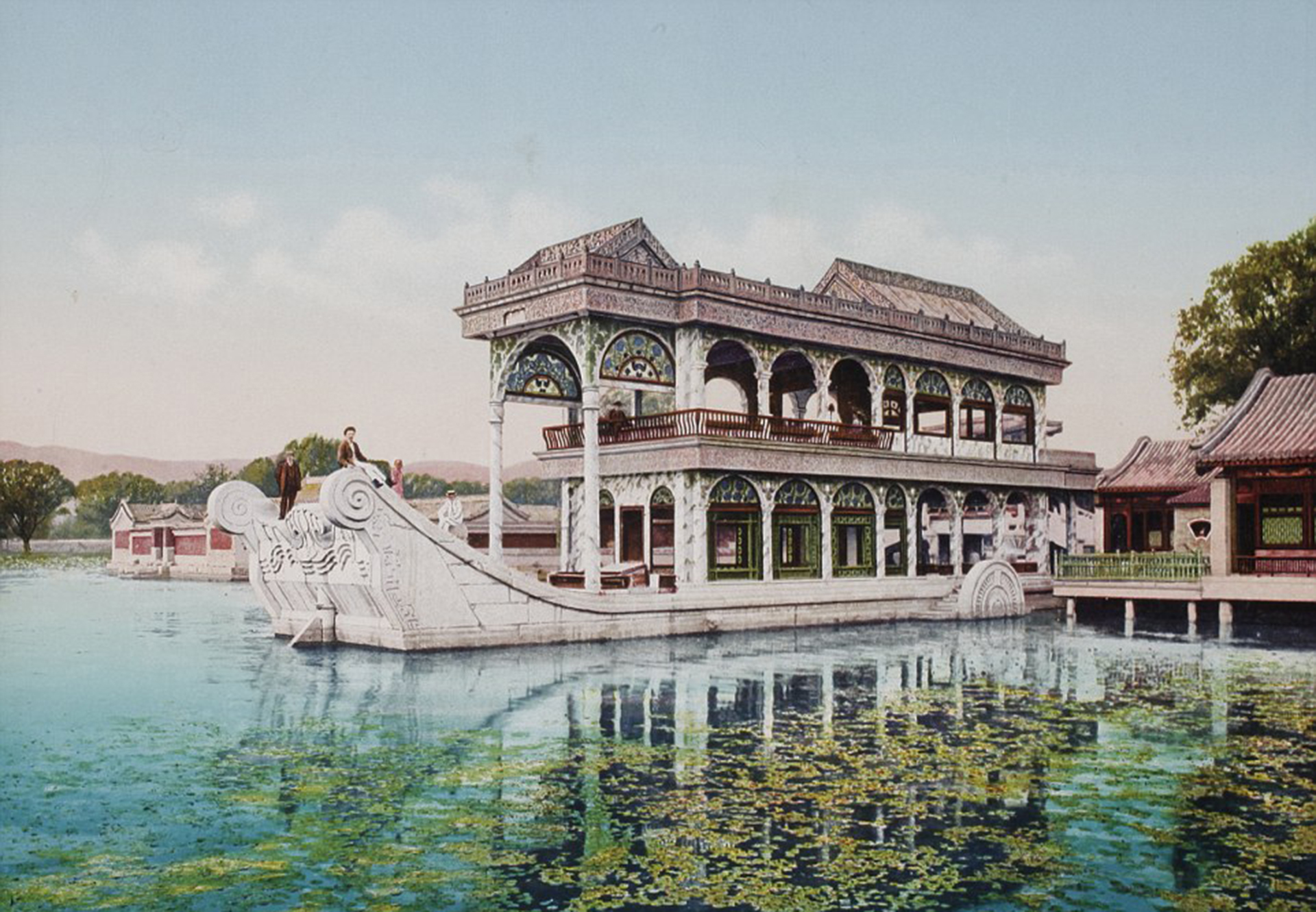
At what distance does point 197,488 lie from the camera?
10106 cm

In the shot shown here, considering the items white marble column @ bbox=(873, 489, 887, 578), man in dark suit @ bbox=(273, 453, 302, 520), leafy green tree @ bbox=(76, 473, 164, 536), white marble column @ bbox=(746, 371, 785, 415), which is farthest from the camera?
leafy green tree @ bbox=(76, 473, 164, 536)

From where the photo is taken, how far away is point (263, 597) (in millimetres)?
24750

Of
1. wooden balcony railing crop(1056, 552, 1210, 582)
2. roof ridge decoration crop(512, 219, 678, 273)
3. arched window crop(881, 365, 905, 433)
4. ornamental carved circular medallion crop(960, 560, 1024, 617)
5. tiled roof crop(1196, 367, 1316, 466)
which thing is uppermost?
roof ridge decoration crop(512, 219, 678, 273)

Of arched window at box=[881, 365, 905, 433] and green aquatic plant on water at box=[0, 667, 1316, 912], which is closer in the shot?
green aquatic plant on water at box=[0, 667, 1316, 912]

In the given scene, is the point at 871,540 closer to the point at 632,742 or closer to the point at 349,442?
the point at 349,442

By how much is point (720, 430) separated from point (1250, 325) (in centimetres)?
2524

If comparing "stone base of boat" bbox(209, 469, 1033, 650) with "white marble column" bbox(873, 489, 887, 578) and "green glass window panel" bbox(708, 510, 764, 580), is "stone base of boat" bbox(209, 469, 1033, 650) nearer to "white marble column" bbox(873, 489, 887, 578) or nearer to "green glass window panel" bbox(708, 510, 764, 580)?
"green glass window panel" bbox(708, 510, 764, 580)

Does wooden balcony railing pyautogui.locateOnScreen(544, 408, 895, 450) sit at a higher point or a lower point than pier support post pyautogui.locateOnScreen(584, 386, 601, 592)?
higher

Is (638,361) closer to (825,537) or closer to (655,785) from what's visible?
(825,537)

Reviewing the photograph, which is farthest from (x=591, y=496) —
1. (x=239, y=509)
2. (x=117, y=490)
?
(x=117, y=490)

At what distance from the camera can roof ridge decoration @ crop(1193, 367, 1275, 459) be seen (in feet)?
89.4

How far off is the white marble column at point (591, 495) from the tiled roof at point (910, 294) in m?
9.35

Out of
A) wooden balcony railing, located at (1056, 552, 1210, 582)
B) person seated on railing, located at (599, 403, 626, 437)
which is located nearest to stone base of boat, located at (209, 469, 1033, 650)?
person seated on railing, located at (599, 403, 626, 437)

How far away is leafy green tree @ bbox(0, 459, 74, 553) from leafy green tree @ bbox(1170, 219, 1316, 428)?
64351 millimetres
